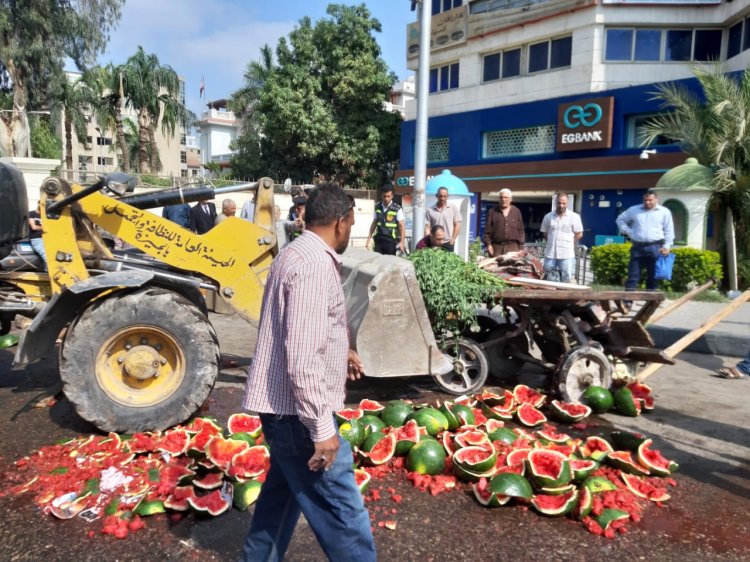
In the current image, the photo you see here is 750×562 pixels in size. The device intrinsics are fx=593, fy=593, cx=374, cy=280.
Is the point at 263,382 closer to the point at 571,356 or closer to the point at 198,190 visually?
the point at 198,190

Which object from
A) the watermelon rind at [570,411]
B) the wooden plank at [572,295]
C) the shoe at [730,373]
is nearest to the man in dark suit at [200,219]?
the wooden plank at [572,295]

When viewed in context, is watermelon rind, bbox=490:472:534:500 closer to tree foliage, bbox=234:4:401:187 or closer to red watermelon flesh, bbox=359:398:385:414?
red watermelon flesh, bbox=359:398:385:414

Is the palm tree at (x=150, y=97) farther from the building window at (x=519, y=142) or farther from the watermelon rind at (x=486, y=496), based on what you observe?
the watermelon rind at (x=486, y=496)

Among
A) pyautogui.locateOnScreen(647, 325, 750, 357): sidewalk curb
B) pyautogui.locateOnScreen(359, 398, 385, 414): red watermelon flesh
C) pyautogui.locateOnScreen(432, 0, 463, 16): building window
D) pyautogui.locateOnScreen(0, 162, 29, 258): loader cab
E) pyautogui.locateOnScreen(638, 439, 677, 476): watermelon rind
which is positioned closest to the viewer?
pyautogui.locateOnScreen(638, 439, 677, 476): watermelon rind

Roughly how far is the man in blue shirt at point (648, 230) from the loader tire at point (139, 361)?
670cm

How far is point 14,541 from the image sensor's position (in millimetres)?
3264

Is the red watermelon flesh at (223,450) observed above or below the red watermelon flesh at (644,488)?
above

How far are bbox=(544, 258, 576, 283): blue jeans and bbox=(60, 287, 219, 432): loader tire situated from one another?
20.9ft

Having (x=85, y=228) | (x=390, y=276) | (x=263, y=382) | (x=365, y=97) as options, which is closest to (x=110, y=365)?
(x=85, y=228)

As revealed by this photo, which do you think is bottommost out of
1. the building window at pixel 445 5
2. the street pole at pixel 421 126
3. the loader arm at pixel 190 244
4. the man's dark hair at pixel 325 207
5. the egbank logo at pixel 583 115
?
the loader arm at pixel 190 244

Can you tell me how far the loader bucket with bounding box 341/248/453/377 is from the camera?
5.00 m

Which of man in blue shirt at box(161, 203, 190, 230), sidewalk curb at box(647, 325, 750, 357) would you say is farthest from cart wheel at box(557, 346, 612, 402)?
man in blue shirt at box(161, 203, 190, 230)

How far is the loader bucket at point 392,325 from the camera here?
500cm

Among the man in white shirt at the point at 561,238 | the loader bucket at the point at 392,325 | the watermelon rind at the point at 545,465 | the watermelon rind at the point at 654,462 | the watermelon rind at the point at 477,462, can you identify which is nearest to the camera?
the watermelon rind at the point at 545,465
